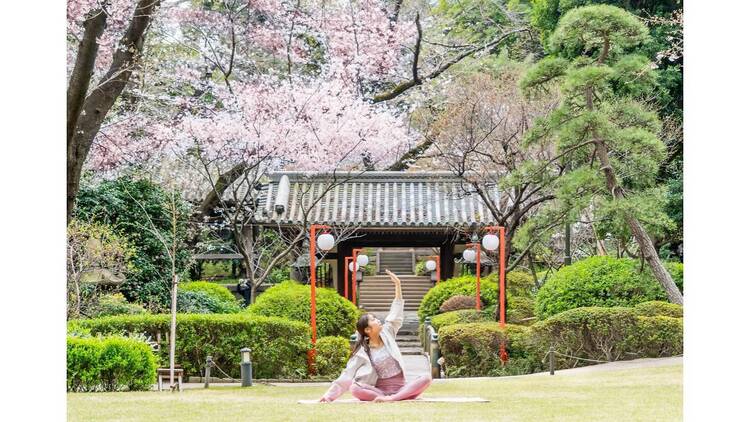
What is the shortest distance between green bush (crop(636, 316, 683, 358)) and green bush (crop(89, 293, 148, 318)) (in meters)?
3.84

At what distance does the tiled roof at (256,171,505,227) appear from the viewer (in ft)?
30.0

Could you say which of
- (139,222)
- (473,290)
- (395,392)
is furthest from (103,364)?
(473,290)

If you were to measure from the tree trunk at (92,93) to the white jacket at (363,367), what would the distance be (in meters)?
2.12

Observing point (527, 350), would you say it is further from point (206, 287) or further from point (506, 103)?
point (206, 287)

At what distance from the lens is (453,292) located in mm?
9156

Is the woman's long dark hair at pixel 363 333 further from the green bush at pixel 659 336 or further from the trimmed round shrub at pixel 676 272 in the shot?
the trimmed round shrub at pixel 676 272

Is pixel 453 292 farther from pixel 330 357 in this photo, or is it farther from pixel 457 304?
pixel 330 357

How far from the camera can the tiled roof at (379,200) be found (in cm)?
913

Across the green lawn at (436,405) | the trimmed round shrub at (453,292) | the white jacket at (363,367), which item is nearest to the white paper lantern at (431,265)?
the trimmed round shrub at (453,292)

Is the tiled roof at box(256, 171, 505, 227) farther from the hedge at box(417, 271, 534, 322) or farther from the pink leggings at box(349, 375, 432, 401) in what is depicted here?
the pink leggings at box(349, 375, 432, 401)

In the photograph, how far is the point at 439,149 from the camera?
8867 millimetres

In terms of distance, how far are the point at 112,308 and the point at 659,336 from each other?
416 centimetres

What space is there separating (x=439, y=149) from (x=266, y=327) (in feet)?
8.96

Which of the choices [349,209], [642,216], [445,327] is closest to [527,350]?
[445,327]
